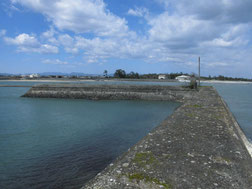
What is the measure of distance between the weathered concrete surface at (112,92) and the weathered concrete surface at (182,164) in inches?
796

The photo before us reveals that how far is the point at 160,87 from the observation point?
25.5 m

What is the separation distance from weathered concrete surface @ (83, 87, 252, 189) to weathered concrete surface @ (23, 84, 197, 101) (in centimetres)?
2021

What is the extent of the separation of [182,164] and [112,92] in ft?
76.5

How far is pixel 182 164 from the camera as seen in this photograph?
298 cm

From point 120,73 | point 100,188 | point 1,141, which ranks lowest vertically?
point 1,141

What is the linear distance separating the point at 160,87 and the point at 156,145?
22.2 m

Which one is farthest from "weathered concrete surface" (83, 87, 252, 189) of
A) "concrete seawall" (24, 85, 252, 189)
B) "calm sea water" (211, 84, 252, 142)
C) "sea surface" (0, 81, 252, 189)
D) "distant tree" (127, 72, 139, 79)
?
"distant tree" (127, 72, 139, 79)

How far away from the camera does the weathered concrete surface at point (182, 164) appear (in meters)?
2.48

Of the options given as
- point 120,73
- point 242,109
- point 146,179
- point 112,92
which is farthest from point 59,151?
point 120,73

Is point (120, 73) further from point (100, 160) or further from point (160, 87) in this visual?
point (100, 160)

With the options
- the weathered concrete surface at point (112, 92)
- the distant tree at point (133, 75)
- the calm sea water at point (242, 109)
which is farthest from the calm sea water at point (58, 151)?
the distant tree at point (133, 75)

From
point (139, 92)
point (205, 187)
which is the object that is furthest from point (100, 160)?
point (139, 92)

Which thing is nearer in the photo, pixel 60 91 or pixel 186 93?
pixel 186 93

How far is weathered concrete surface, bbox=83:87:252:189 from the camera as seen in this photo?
2482mm
